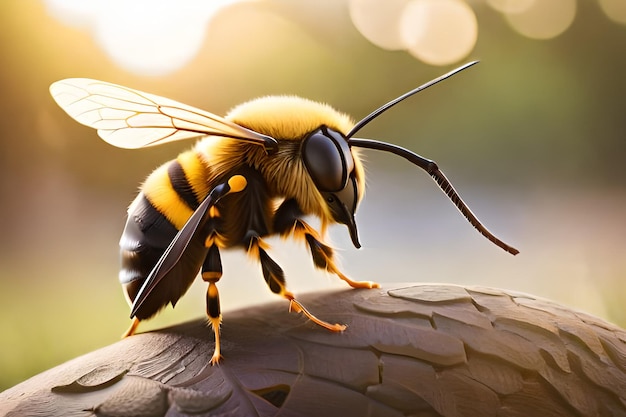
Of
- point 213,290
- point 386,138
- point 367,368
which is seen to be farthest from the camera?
point 386,138

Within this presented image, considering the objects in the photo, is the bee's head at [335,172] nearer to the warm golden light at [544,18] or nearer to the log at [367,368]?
the log at [367,368]

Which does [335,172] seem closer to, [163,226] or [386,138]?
[163,226]

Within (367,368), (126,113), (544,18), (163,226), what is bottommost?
(367,368)

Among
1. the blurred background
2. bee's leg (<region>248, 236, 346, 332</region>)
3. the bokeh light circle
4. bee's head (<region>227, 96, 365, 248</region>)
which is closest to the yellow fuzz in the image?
bee's head (<region>227, 96, 365, 248</region>)

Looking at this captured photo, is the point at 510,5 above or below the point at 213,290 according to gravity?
above

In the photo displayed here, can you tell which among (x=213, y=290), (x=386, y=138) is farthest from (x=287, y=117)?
(x=386, y=138)

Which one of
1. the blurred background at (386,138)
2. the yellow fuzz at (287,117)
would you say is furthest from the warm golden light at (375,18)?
the yellow fuzz at (287,117)

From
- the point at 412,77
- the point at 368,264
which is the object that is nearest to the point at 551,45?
the point at 412,77

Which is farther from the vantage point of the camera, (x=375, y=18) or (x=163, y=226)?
(x=375, y=18)
